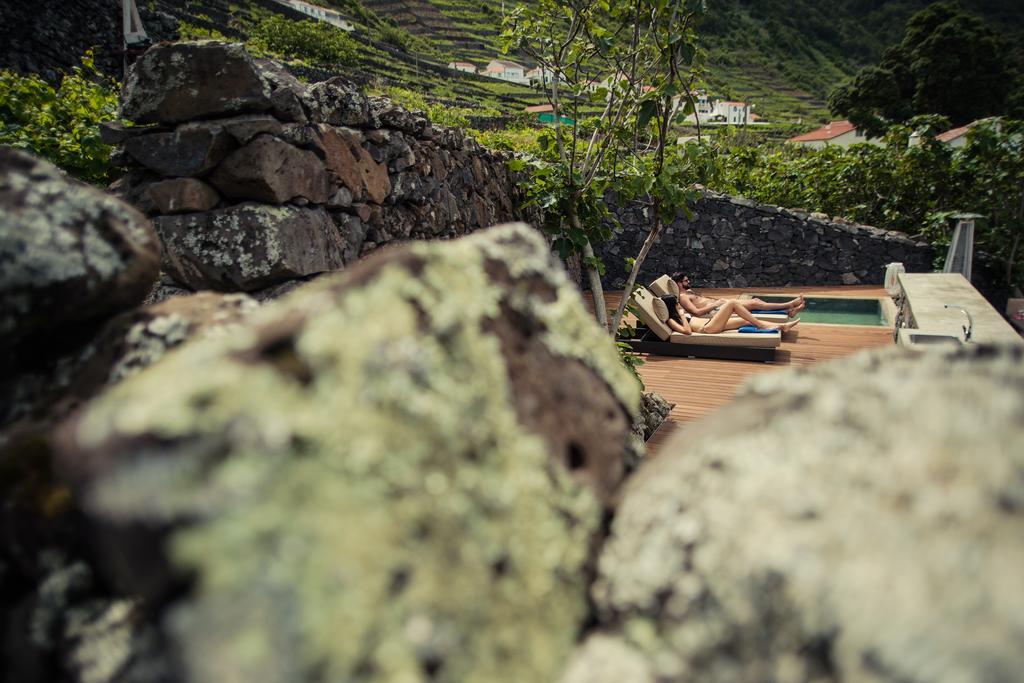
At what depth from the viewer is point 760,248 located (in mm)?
10719

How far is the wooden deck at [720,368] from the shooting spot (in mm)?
4766

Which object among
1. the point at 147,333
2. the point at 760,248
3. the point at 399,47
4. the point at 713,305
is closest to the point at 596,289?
the point at 147,333

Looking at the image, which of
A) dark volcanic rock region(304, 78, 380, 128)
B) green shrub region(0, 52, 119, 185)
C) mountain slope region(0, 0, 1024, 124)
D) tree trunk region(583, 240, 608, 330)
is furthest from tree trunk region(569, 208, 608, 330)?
mountain slope region(0, 0, 1024, 124)

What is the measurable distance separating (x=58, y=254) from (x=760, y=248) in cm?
1130

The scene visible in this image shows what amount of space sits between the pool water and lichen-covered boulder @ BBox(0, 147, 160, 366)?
8764 millimetres

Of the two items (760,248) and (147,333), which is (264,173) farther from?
(760,248)

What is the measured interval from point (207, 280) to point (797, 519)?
300cm

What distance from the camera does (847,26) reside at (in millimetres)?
78938

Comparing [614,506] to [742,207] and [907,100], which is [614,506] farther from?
[907,100]

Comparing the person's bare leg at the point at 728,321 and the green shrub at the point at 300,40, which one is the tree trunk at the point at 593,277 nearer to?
the person's bare leg at the point at 728,321

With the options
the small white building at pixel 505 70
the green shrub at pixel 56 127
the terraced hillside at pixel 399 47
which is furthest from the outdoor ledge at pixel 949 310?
the small white building at pixel 505 70

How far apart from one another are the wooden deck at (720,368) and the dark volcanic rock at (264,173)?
277 cm

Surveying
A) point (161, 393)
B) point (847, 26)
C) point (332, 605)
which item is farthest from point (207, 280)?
point (847, 26)

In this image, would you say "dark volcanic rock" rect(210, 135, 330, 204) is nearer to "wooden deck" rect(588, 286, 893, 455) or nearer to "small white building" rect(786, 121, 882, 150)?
"wooden deck" rect(588, 286, 893, 455)
